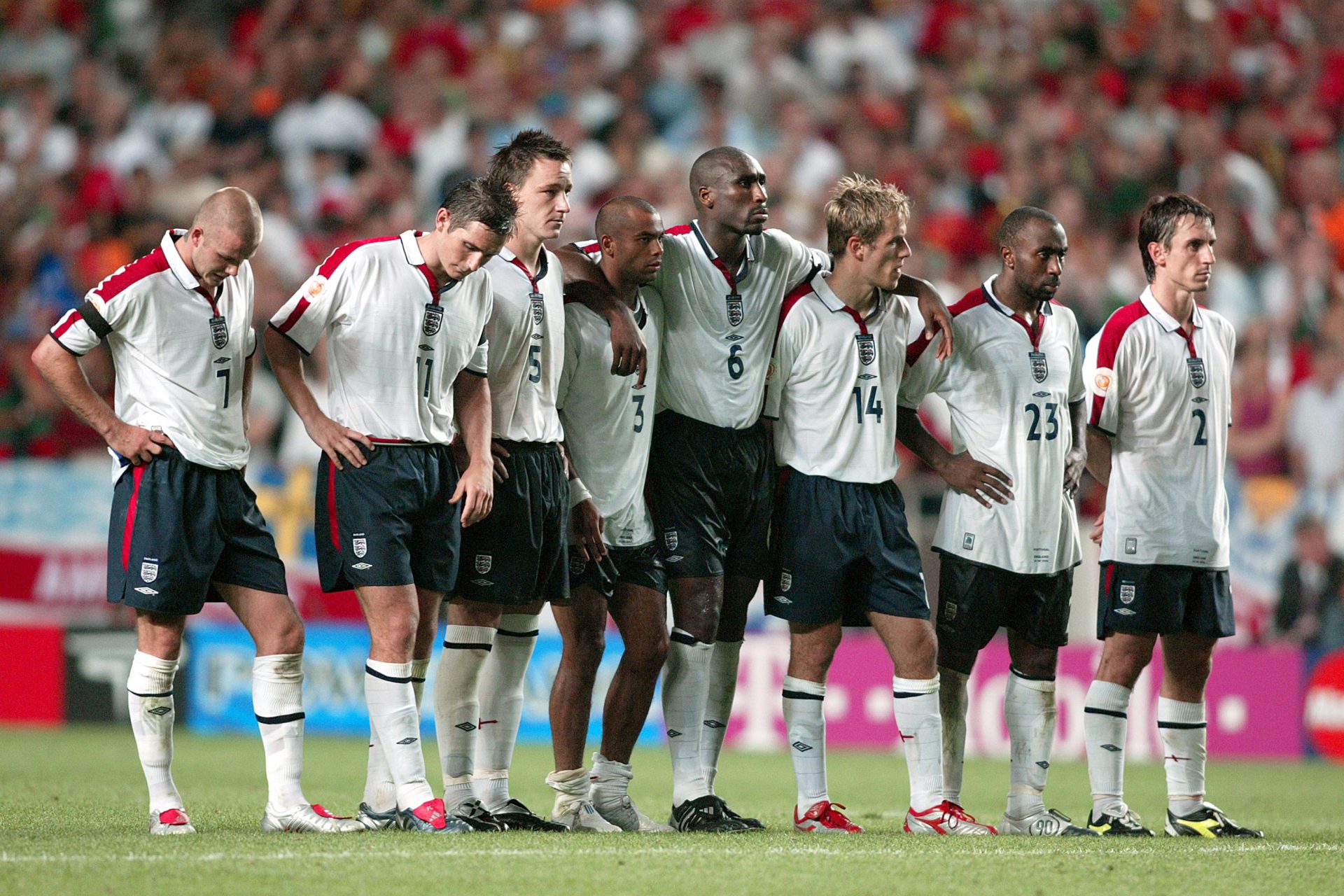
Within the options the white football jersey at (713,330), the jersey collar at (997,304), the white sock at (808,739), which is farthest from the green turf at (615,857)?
the jersey collar at (997,304)

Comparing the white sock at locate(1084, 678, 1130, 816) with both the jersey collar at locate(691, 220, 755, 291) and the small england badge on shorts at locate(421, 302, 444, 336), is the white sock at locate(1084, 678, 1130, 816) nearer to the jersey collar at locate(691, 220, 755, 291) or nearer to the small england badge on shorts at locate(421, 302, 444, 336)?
the jersey collar at locate(691, 220, 755, 291)

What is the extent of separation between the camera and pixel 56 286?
14.8 m

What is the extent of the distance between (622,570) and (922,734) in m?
1.45

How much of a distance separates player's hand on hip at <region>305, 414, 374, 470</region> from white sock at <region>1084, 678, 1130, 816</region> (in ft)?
11.0

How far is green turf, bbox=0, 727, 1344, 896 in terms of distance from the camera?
17.4 feet

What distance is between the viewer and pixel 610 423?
23.3ft

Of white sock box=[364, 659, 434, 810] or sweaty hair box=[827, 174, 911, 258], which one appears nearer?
white sock box=[364, 659, 434, 810]

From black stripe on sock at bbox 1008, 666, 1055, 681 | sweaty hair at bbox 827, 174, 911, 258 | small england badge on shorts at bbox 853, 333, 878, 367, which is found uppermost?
sweaty hair at bbox 827, 174, 911, 258

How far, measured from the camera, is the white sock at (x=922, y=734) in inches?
276

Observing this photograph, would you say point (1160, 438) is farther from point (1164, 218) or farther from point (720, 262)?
point (720, 262)

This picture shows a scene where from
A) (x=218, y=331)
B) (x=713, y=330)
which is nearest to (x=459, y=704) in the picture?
(x=218, y=331)

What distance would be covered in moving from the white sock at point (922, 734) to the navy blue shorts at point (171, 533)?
2809 millimetres

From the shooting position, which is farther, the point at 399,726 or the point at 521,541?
the point at 521,541

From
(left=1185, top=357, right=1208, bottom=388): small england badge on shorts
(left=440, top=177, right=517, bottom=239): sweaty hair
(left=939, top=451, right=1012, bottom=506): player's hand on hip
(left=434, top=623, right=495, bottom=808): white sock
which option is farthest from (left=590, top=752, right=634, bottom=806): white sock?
(left=1185, top=357, right=1208, bottom=388): small england badge on shorts
